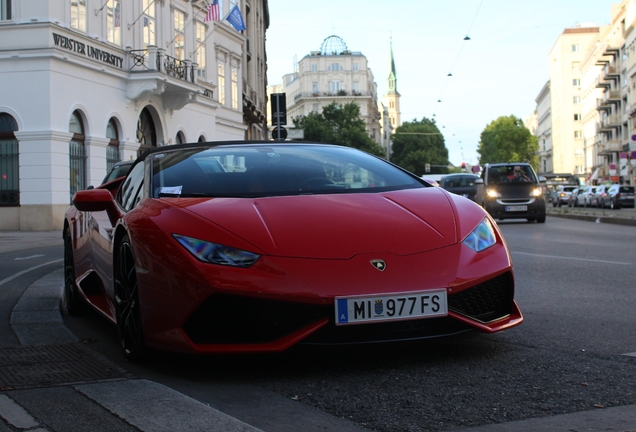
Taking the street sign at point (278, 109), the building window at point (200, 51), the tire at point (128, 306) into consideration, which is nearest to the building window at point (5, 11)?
the street sign at point (278, 109)

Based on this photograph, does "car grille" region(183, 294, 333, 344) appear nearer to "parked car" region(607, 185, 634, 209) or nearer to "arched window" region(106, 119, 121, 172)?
"arched window" region(106, 119, 121, 172)

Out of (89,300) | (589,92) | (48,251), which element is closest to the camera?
→ (89,300)

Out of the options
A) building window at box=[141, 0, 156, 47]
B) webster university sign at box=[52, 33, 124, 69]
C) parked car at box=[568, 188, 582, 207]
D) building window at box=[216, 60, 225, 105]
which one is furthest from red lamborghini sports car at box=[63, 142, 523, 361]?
parked car at box=[568, 188, 582, 207]

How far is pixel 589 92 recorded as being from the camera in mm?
108000

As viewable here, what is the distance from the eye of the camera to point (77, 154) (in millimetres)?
26391

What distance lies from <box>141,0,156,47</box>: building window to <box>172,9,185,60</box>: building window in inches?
83.6

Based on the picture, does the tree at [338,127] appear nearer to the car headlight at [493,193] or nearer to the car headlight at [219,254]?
the car headlight at [493,193]

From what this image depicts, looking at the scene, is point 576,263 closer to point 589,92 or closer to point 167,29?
point 167,29

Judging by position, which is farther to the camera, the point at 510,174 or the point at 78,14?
the point at 78,14

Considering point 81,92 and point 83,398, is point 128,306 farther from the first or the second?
point 81,92

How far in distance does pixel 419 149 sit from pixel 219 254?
433ft

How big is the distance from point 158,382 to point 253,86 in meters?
54.2

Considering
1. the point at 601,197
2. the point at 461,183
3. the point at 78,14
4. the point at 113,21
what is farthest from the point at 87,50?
the point at 601,197

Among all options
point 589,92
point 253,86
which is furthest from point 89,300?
point 589,92
